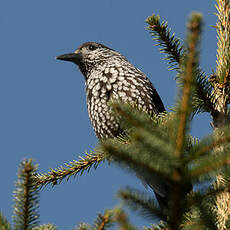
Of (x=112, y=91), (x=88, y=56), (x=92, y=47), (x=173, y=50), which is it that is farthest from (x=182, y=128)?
(x=92, y=47)

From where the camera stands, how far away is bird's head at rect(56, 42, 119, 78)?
4.85 m

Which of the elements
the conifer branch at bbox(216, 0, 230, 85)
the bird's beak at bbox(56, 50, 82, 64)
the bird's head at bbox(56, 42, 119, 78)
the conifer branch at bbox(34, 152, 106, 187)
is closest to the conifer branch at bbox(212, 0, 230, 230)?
the conifer branch at bbox(216, 0, 230, 85)

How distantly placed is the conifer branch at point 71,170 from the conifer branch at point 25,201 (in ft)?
4.93

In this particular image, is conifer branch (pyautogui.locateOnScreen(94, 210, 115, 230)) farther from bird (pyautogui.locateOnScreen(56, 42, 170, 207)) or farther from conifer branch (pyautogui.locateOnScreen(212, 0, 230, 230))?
bird (pyautogui.locateOnScreen(56, 42, 170, 207))

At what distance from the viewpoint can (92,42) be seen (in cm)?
521

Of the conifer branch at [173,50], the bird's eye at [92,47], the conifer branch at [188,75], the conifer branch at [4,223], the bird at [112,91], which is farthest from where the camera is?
the bird's eye at [92,47]

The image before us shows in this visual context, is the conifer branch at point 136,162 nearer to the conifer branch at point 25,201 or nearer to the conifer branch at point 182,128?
the conifer branch at point 182,128

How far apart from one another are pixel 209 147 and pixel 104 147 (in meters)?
0.33

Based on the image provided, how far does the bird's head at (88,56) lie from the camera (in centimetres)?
485

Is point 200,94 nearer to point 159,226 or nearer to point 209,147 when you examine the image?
point 159,226

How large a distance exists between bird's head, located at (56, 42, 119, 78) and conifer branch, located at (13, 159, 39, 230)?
3.65m

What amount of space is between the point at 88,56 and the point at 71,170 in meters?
2.49

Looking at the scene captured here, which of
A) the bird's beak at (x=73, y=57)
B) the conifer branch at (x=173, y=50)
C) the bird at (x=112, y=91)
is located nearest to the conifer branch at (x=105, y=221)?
the conifer branch at (x=173, y=50)

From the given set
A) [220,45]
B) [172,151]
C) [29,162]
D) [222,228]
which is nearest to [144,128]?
[172,151]
